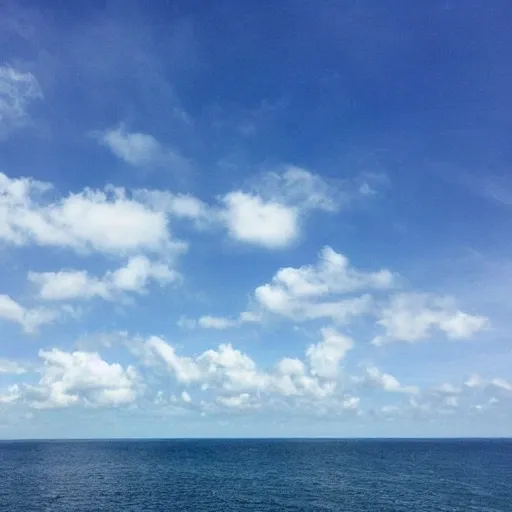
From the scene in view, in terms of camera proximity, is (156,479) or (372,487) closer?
(372,487)

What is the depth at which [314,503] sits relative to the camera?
334ft

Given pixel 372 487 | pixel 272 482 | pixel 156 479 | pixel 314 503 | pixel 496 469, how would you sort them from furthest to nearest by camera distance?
pixel 496 469, pixel 156 479, pixel 272 482, pixel 372 487, pixel 314 503

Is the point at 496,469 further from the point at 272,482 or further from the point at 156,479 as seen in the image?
the point at 156,479

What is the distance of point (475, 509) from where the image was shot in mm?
95250

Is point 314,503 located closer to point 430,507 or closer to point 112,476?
point 430,507

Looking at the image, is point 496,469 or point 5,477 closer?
point 5,477

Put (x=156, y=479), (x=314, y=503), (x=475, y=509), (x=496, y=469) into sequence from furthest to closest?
(x=496, y=469)
(x=156, y=479)
(x=314, y=503)
(x=475, y=509)

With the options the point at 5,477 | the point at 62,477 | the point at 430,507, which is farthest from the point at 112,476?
the point at 430,507

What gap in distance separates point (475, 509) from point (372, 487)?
36110 mm

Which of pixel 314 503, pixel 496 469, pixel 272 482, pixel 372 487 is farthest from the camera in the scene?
pixel 496 469

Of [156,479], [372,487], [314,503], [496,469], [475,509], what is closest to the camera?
[475,509]

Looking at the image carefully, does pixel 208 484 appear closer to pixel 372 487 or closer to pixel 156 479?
pixel 156 479

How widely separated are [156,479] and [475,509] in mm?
99194

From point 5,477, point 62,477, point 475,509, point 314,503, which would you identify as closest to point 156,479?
point 62,477
